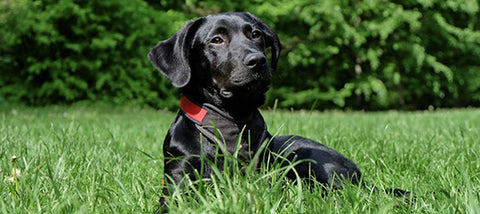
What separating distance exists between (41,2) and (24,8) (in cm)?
55

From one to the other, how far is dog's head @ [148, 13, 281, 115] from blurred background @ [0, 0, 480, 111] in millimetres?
10178

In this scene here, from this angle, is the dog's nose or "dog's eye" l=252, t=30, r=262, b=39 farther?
"dog's eye" l=252, t=30, r=262, b=39

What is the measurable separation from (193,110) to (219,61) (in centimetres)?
32

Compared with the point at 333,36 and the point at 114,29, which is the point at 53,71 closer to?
the point at 114,29

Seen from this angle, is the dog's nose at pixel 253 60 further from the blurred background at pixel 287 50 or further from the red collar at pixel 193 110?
the blurred background at pixel 287 50

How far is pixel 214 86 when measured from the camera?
2.57 metres

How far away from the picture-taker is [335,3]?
57.7ft

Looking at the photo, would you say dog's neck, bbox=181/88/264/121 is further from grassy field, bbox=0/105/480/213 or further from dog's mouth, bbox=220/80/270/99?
grassy field, bbox=0/105/480/213

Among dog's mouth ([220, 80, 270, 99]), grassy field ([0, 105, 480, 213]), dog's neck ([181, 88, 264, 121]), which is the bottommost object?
grassy field ([0, 105, 480, 213])

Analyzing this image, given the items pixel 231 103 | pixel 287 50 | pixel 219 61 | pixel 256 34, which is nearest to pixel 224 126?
pixel 231 103

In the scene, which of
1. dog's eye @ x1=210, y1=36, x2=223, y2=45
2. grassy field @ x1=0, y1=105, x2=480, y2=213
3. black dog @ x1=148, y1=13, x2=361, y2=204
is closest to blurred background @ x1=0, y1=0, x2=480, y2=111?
grassy field @ x1=0, y1=105, x2=480, y2=213

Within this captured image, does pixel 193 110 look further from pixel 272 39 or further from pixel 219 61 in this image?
pixel 272 39

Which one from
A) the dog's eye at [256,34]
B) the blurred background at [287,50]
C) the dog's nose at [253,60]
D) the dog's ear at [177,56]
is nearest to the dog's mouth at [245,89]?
the dog's nose at [253,60]

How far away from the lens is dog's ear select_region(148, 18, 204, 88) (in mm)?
2561
